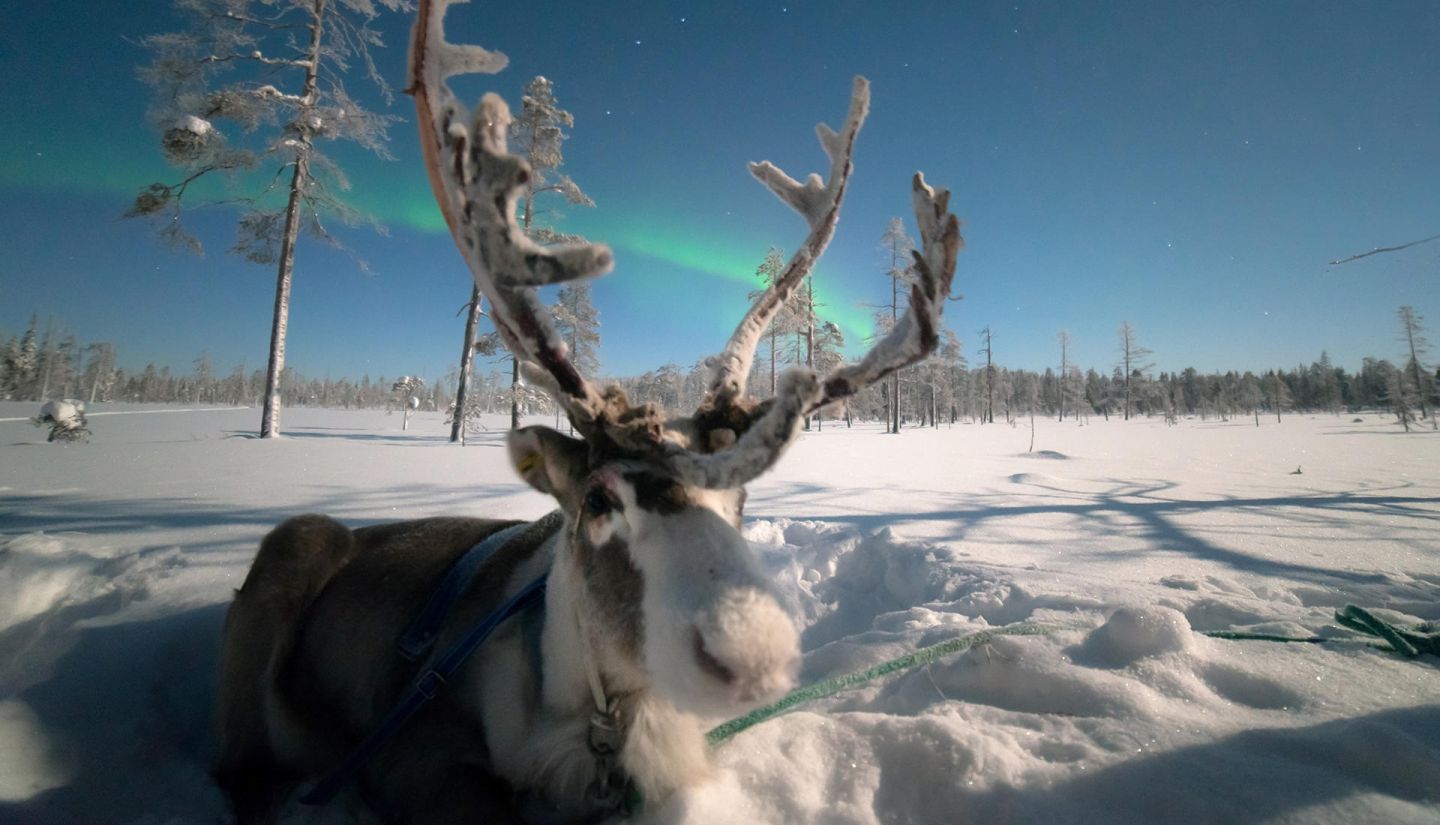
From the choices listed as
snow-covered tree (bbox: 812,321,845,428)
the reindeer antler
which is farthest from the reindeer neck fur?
snow-covered tree (bbox: 812,321,845,428)

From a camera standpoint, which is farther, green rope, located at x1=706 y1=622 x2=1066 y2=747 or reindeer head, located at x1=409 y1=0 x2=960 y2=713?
green rope, located at x1=706 y1=622 x2=1066 y2=747

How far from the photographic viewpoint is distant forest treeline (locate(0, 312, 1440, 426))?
46562 mm

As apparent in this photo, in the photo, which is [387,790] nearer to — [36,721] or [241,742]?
[241,742]

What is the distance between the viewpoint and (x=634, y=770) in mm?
1618

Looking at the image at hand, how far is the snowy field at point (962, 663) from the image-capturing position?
1.50 m

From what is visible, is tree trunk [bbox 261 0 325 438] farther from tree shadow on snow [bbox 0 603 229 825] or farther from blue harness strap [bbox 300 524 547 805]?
blue harness strap [bbox 300 524 547 805]

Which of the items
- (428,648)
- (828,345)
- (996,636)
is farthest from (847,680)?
(828,345)

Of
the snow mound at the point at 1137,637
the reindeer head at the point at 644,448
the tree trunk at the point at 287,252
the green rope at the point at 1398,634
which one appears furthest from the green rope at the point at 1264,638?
the tree trunk at the point at 287,252

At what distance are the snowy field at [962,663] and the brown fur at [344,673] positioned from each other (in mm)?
245

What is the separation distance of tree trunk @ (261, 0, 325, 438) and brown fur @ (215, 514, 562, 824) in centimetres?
1298

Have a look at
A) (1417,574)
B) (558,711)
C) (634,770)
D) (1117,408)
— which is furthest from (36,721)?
(1117,408)

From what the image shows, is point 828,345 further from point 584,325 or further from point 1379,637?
point 1379,637

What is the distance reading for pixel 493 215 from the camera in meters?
1.53

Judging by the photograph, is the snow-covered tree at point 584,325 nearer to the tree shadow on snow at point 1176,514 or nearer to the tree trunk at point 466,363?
the tree trunk at point 466,363
